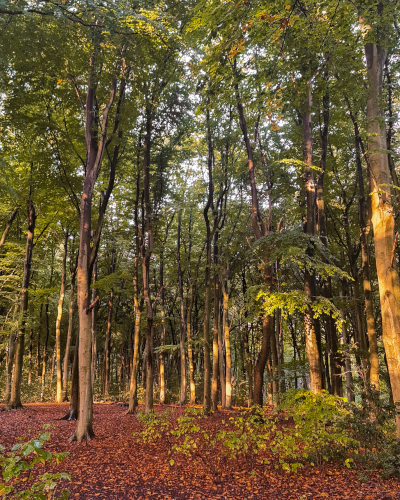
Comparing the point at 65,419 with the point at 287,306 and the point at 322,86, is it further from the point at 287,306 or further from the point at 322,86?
the point at 322,86

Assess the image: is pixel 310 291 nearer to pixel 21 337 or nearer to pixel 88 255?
pixel 88 255

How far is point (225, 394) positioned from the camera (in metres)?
15.3

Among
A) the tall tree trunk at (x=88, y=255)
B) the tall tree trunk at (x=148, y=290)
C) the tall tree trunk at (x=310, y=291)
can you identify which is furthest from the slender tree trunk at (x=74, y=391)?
the tall tree trunk at (x=310, y=291)

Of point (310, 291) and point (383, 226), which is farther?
point (310, 291)

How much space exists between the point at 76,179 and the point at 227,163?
653 centimetres

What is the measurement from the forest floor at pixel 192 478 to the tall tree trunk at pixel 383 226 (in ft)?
4.69

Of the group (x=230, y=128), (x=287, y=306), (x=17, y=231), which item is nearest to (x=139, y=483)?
(x=287, y=306)

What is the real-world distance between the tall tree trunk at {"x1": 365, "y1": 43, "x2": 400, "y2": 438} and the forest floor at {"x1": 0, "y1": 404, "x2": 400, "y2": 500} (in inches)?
56.3

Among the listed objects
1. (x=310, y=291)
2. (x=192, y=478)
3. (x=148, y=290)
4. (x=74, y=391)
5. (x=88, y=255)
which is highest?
(x=88, y=255)

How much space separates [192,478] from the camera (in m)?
5.09

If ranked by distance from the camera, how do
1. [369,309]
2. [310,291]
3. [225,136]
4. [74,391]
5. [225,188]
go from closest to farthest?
1. [310,291]
2. [369,309]
3. [74,391]
4. [225,136]
5. [225,188]

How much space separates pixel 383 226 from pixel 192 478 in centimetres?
554

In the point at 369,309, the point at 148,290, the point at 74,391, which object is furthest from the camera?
the point at 148,290

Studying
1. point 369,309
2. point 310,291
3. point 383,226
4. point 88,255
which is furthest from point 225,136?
point 383,226
